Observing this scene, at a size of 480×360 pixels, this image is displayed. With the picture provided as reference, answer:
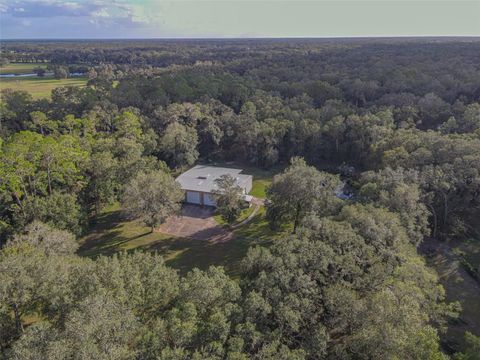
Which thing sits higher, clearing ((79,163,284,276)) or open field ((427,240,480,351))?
clearing ((79,163,284,276))

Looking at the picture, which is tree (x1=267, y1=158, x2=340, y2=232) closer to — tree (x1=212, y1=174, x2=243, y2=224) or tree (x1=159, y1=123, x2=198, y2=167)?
tree (x1=212, y1=174, x2=243, y2=224)


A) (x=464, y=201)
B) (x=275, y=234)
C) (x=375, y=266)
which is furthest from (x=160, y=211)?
(x=464, y=201)

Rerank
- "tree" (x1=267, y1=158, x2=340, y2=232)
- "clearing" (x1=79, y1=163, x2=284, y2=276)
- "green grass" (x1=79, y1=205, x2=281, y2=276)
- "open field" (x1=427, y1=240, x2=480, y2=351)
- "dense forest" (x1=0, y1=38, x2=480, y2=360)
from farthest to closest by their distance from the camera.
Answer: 1. "clearing" (x1=79, y1=163, x2=284, y2=276)
2. "green grass" (x1=79, y1=205, x2=281, y2=276)
3. "tree" (x1=267, y1=158, x2=340, y2=232)
4. "open field" (x1=427, y1=240, x2=480, y2=351)
5. "dense forest" (x1=0, y1=38, x2=480, y2=360)

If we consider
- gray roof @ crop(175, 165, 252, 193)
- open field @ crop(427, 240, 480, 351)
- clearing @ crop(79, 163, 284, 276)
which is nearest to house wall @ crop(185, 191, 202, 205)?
gray roof @ crop(175, 165, 252, 193)

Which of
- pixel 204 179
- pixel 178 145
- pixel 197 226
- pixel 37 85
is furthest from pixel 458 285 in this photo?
pixel 37 85

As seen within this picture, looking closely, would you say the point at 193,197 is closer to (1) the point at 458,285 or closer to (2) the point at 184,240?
(2) the point at 184,240

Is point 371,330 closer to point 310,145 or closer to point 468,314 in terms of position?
point 468,314
